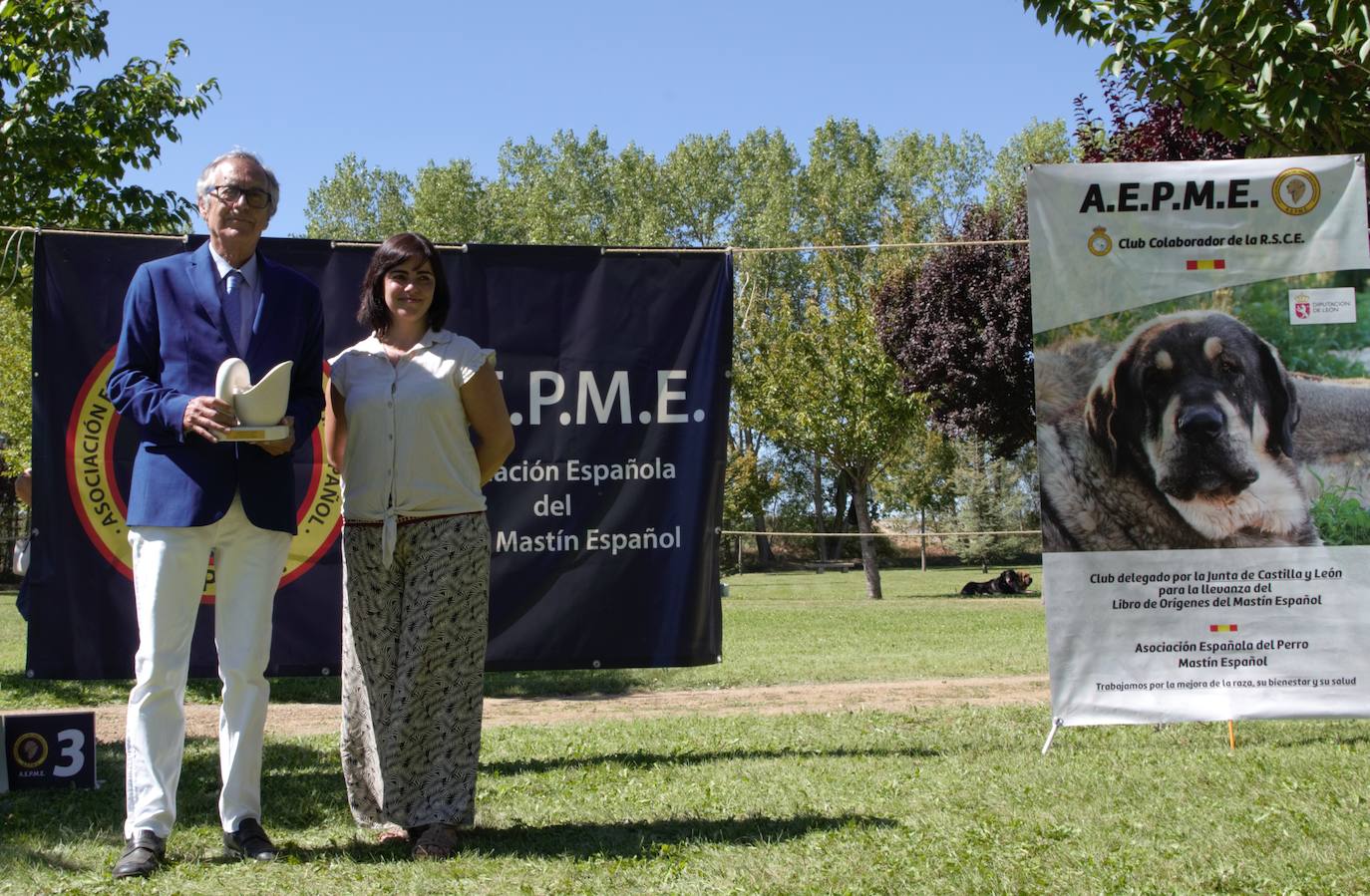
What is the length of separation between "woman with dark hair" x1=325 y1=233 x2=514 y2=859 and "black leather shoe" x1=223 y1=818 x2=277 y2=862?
1.22 feet

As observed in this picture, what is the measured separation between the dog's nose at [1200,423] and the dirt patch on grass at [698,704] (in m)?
2.80

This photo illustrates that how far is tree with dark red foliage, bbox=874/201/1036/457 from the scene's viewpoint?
24578 mm

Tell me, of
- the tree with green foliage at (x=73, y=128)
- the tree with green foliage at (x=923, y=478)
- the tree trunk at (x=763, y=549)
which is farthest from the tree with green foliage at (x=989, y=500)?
the tree with green foliage at (x=73, y=128)

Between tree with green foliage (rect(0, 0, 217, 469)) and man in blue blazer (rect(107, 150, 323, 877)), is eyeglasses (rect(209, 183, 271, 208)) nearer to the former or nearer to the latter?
man in blue blazer (rect(107, 150, 323, 877))

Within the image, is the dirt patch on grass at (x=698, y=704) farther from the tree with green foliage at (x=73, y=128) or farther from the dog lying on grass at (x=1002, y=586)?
the dog lying on grass at (x=1002, y=586)

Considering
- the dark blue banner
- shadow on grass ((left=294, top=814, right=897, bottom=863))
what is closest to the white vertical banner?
the dark blue banner

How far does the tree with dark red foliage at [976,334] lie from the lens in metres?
24.6

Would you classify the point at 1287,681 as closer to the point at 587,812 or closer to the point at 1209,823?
the point at 1209,823

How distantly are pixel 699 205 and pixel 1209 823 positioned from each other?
49.1m

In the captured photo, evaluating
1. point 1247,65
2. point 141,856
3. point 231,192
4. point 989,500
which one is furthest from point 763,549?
point 141,856

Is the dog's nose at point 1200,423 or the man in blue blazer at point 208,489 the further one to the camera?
the dog's nose at point 1200,423

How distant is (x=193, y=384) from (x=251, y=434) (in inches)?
14.6

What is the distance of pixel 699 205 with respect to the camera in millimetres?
52500

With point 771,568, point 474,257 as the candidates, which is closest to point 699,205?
point 771,568
